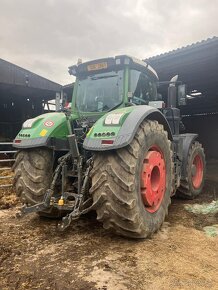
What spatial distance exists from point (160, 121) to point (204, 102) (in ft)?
48.5

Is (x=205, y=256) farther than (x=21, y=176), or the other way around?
(x=21, y=176)

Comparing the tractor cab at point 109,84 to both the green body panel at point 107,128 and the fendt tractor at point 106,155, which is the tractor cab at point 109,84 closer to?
the fendt tractor at point 106,155

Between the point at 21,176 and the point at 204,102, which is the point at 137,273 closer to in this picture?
the point at 21,176

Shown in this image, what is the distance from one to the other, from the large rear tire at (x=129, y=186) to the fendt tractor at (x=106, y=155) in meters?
0.01

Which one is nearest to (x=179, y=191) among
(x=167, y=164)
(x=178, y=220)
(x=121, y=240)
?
(x=178, y=220)

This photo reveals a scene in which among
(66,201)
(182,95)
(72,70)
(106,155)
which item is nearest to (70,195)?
(66,201)

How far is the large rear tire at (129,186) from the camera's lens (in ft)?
11.0

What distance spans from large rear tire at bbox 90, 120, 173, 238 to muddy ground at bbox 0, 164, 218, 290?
0.25 meters

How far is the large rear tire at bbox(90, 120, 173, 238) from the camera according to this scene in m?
3.35

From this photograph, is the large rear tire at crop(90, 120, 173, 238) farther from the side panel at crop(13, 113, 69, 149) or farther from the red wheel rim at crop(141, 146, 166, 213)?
the side panel at crop(13, 113, 69, 149)

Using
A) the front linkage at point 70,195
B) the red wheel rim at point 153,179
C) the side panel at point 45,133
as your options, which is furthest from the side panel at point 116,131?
the side panel at point 45,133

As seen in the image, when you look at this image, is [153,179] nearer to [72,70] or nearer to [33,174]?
[33,174]

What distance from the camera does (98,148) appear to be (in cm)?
341

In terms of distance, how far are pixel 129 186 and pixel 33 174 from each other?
143cm
